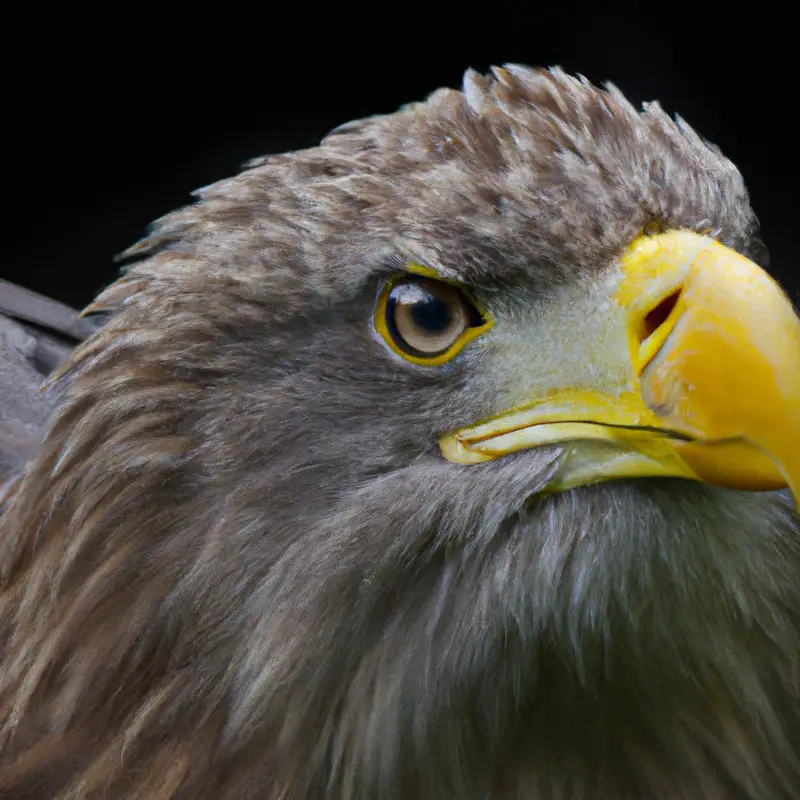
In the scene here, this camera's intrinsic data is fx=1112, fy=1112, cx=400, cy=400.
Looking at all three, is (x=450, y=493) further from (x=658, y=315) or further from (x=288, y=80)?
(x=288, y=80)

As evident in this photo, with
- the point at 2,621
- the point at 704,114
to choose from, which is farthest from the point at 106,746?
the point at 704,114

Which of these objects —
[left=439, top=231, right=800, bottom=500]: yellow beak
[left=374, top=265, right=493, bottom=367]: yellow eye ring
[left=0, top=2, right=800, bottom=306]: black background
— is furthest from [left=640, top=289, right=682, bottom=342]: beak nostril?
[left=0, top=2, right=800, bottom=306]: black background

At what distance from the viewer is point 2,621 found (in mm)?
1343

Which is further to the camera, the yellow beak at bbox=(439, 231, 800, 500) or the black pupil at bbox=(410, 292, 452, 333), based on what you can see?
the black pupil at bbox=(410, 292, 452, 333)

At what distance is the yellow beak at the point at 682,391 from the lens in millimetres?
993

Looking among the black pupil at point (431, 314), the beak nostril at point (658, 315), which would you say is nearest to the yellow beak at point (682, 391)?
the beak nostril at point (658, 315)

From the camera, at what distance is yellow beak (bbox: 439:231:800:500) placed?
39.1 inches

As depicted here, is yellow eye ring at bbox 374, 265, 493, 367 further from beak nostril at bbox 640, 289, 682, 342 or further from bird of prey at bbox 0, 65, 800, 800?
beak nostril at bbox 640, 289, 682, 342

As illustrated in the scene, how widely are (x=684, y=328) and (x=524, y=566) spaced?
0.90 feet

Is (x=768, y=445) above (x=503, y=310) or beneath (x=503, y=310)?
beneath

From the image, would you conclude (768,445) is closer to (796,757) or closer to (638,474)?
(638,474)

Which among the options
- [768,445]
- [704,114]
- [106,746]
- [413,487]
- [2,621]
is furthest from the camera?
[704,114]

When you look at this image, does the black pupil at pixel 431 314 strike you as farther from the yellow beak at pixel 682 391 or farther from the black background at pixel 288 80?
the black background at pixel 288 80

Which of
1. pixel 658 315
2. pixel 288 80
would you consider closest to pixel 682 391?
pixel 658 315
